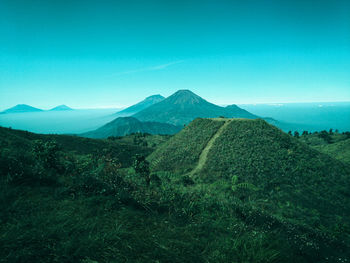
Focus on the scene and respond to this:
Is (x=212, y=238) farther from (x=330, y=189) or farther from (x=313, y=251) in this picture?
(x=330, y=189)

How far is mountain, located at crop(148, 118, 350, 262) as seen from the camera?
65.3ft

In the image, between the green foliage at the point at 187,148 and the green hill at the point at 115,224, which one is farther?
the green foliage at the point at 187,148

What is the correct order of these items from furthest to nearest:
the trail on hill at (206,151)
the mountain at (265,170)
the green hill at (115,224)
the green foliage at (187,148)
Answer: the green foliage at (187,148) < the trail on hill at (206,151) < the mountain at (265,170) < the green hill at (115,224)

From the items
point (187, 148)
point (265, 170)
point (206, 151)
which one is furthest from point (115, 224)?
point (187, 148)

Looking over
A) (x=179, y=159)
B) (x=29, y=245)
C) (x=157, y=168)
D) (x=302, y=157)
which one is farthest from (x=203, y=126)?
(x=29, y=245)

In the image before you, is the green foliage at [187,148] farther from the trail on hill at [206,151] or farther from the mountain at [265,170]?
the trail on hill at [206,151]

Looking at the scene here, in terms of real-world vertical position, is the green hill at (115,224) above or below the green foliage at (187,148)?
above

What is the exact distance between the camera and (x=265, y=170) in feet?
91.0

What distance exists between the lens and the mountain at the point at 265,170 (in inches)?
784

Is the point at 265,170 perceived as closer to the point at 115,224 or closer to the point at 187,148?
the point at 187,148

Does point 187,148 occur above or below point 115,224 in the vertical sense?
below

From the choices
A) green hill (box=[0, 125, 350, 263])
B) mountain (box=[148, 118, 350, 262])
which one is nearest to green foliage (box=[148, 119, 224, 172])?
mountain (box=[148, 118, 350, 262])

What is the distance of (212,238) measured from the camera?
377 cm

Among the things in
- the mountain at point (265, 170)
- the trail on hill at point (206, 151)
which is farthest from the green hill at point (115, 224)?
the trail on hill at point (206, 151)
